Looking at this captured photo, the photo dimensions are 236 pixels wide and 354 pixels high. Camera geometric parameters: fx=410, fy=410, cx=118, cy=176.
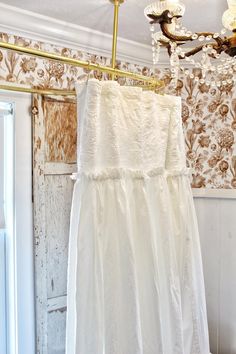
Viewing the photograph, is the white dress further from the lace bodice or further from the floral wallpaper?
the floral wallpaper

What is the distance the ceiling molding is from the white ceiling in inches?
1.4

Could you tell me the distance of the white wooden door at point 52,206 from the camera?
5.94 feet

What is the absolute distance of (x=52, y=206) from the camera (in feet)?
6.11

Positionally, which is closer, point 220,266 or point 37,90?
point 37,90

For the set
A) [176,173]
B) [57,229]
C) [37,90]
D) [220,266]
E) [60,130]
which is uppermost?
[37,90]

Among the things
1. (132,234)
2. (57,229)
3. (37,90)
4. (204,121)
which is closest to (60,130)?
(37,90)

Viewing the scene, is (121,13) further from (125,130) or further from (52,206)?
(52,206)

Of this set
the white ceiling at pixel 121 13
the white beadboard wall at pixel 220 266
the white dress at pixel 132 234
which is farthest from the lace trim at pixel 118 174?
the white beadboard wall at pixel 220 266

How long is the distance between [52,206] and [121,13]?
882mm

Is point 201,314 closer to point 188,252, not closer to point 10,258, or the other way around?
point 188,252

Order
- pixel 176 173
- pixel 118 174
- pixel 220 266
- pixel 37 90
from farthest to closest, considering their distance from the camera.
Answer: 1. pixel 220 266
2. pixel 37 90
3. pixel 176 173
4. pixel 118 174

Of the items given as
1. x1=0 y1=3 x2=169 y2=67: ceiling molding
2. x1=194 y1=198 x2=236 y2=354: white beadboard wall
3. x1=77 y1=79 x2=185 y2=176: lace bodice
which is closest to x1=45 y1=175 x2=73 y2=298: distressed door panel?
x1=77 y1=79 x2=185 y2=176: lace bodice

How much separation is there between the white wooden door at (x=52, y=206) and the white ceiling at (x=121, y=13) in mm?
361

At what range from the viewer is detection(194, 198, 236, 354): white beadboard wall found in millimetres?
2199
